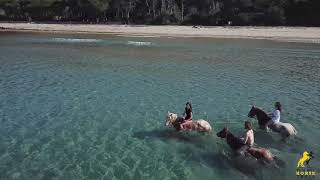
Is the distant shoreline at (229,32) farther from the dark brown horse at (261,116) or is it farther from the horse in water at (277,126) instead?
the horse in water at (277,126)

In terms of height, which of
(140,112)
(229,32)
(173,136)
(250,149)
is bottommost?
(173,136)

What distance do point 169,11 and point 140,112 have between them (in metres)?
97.0

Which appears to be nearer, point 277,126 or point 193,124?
point 277,126

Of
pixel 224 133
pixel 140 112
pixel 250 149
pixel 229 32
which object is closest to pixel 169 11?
pixel 229 32

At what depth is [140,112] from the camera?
21.0 m

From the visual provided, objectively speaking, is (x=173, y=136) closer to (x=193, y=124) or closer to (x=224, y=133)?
(x=193, y=124)

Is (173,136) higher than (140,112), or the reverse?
(140,112)

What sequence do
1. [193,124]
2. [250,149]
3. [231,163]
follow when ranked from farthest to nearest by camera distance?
1. [193,124]
2. [250,149]
3. [231,163]

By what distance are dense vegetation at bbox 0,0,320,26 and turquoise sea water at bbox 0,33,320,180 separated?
168 feet

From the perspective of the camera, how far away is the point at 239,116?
2066 cm

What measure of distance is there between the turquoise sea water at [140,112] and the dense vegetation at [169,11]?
51.3m

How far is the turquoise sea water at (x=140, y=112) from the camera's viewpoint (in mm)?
13875

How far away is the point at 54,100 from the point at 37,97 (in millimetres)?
1484

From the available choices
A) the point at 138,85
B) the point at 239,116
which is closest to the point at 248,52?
the point at 138,85
